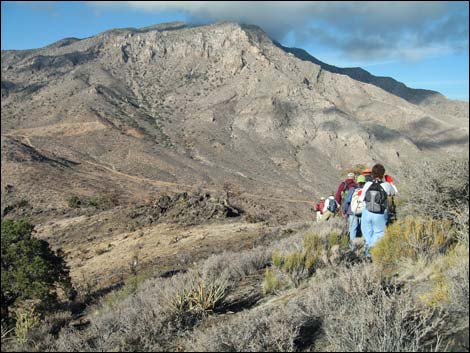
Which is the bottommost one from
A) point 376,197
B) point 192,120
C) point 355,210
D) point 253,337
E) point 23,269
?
point 23,269

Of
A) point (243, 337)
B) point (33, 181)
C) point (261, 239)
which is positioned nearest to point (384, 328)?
point (243, 337)

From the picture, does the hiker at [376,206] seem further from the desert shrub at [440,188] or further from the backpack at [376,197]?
the desert shrub at [440,188]

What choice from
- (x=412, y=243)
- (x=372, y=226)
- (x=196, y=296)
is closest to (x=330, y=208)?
(x=372, y=226)

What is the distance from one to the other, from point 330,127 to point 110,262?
260ft

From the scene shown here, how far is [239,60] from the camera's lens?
108 m

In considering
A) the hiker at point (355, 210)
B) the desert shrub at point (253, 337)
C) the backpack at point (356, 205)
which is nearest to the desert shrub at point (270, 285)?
the desert shrub at point (253, 337)

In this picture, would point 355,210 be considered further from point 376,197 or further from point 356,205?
point 376,197

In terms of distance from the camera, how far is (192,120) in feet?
277

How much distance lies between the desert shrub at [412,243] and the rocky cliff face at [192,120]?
34086 mm

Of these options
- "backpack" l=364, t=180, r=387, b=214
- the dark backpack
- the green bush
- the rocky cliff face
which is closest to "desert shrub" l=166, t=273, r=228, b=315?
"backpack" l=364, t=180, r=387, b=214

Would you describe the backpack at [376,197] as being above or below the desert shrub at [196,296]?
above

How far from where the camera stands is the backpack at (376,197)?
648 centimetres

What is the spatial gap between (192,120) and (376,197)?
79564mm

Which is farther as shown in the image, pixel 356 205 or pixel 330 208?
pixel 330 208
